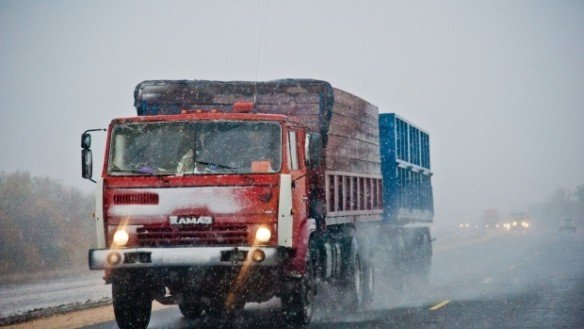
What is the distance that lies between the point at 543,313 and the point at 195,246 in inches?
245

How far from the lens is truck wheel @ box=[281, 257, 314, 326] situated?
33.1 ft

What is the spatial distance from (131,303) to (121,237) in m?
1.14

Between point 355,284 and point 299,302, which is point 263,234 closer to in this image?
point 299,302

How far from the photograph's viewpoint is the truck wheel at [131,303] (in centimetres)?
959

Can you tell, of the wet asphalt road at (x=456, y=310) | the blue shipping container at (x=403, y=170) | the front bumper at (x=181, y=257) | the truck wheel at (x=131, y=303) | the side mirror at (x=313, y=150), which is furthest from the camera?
the blue shipping container at (x=403, y=170)

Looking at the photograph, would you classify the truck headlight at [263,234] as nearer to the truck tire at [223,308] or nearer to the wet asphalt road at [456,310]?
the truck tire at [223,308]

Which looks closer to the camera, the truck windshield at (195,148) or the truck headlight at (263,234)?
the truck headlight at (263,234)

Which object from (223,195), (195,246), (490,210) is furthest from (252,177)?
(490,210)

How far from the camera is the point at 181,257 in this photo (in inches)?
357

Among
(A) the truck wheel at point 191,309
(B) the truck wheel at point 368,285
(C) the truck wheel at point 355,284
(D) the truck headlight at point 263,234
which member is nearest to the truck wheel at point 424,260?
(B) the truck wheel at point 368,285

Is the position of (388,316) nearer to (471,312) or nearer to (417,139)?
(471,312)

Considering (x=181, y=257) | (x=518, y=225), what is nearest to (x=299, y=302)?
(x=181, y=257)

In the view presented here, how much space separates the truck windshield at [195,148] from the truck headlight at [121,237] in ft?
2.39

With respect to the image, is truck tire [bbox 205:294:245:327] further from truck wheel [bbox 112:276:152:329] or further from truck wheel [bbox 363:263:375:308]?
truck wheel [bbox 363:263:375:308]
